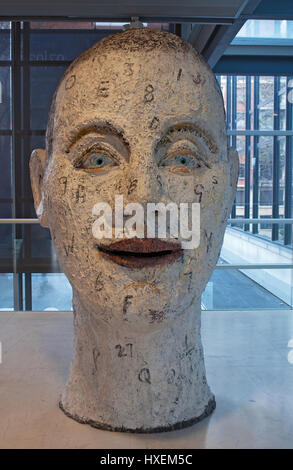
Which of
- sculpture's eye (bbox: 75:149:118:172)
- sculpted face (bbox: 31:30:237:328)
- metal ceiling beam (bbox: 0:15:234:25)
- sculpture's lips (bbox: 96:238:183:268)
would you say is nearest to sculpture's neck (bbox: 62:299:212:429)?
sculpted face (bbox: 31:30:237:328)

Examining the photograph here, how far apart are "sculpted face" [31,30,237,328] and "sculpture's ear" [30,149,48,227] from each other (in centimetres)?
23

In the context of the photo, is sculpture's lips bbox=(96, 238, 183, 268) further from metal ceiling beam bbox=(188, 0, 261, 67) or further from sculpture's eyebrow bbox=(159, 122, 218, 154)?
metal ceiling beam bbox=(188, 0, 261, 67)

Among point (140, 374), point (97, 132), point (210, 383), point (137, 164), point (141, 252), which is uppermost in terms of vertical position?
point (97, 132)

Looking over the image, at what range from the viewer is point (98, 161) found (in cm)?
171

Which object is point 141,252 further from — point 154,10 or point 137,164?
point 154,10

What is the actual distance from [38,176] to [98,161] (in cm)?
46

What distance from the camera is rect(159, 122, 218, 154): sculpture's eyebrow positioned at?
5.55 ft

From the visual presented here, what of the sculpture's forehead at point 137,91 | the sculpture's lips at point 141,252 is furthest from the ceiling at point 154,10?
the sculpture's lips at point 141,252

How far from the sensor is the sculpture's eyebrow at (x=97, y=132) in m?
1.65

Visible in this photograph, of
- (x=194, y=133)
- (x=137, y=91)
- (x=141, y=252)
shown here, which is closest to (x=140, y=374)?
(x=141, y=252)

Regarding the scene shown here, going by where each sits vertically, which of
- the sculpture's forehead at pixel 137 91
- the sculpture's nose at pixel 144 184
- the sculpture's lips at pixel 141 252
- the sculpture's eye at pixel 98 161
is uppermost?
the sculpture's forehead at pixel 137 91

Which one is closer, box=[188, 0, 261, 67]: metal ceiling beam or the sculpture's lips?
the sculpture's lips

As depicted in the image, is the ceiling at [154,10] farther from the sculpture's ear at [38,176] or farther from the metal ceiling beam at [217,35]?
the sculpture's ear at [38,176]

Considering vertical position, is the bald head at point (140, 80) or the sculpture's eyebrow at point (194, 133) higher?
the bald head at point (140, 80)
